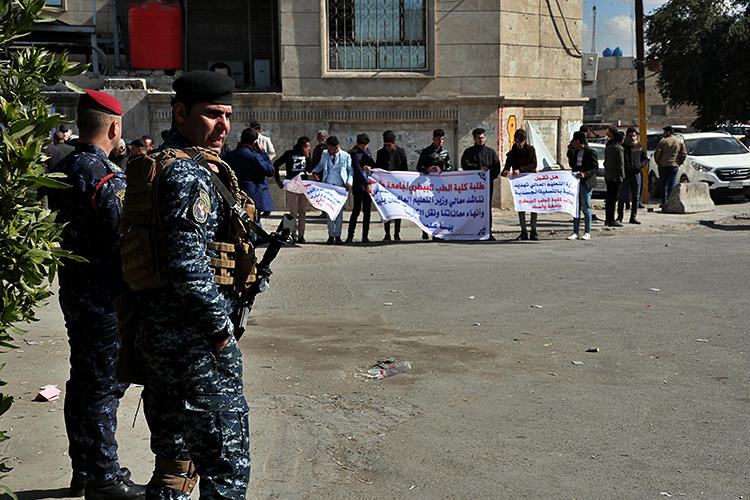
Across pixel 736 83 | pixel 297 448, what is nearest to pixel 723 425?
pixel 297 448

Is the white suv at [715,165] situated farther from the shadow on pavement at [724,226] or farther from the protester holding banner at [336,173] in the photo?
the protester holding banner at [336,173]

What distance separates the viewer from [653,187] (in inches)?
882

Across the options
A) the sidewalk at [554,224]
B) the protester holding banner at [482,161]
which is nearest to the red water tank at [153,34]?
the sidewalk at [554,224]

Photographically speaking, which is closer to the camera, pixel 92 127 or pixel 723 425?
pixel 92 127

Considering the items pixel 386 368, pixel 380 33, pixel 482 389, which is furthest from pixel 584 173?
pixel 482 389

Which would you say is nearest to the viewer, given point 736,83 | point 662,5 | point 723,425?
point 723,425

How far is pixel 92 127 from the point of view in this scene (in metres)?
4.32

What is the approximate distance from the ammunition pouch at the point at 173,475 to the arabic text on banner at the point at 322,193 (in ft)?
34.7

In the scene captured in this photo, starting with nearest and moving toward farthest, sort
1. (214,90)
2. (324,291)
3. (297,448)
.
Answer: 1. (214,90)
2. (297,448)
3. (324,291)

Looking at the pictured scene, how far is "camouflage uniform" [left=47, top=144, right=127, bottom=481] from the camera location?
4223mm

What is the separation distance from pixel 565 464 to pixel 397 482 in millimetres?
931

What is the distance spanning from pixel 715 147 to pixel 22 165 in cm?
2152

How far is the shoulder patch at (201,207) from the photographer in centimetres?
320

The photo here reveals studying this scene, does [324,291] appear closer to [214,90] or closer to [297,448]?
[297,448]
